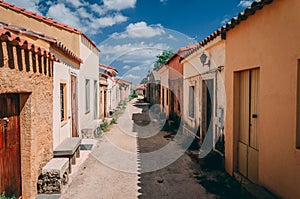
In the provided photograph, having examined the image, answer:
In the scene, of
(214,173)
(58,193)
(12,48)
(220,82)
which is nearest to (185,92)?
(220,82)

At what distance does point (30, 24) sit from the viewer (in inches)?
328

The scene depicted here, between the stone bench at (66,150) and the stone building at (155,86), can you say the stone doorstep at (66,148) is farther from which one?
the stone building at (155,86)

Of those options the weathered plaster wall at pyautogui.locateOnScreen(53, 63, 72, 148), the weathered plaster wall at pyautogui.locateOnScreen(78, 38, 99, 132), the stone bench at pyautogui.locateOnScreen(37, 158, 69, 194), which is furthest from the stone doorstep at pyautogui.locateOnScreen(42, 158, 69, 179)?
the weathered plaster wall at pyautogui.locateOnScreen(78, 38, 99, 132)

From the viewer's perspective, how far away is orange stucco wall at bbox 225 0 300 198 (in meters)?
3.27

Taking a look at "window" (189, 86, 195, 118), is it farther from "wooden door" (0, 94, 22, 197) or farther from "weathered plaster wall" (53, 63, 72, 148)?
"wooden door" (0, 94, 22, 197)

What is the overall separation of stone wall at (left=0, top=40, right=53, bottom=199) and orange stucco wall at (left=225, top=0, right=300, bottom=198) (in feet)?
13.3

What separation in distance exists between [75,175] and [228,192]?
12.1ft

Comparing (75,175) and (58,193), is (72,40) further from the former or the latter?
(58,193)

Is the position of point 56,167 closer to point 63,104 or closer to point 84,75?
point 63,104

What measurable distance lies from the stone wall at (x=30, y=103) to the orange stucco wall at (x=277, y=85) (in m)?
4.05

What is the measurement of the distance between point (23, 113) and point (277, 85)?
4.44 meters

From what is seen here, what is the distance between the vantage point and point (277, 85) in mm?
3645

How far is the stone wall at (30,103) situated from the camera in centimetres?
356

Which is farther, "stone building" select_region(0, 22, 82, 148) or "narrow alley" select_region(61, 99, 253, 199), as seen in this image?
"stone building" select_region(0, 22, 82, 148)
